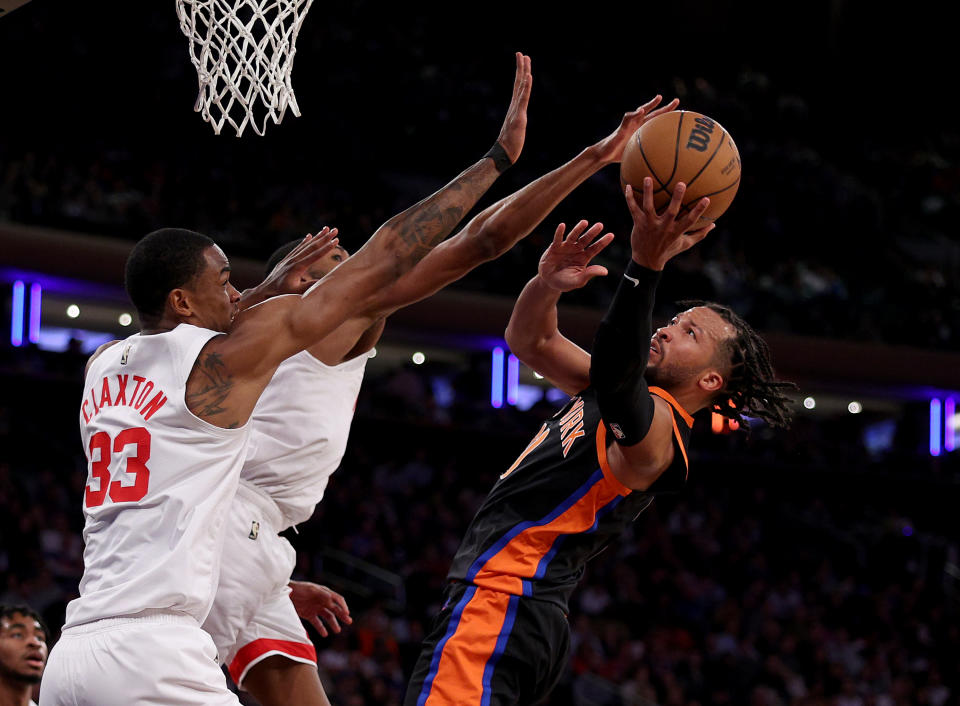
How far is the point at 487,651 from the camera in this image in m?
3.36

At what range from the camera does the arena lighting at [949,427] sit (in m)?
18.4

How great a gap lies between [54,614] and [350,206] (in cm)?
677

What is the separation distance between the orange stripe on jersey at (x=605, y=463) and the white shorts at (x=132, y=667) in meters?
1.27

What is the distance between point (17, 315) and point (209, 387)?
447 inches

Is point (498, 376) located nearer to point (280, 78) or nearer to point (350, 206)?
point (350, 206)

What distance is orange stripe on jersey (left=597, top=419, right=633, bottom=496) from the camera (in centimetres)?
347

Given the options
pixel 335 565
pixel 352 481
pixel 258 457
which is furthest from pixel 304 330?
pixel 352 481

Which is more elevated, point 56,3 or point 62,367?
point 56,3

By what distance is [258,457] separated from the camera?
150 inches

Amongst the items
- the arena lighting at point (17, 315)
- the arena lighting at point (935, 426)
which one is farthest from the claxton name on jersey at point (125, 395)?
the arena lighting at point (935, 426)

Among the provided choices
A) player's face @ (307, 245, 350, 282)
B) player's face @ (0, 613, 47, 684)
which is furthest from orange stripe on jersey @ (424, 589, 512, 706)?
player's face @ (0, 613, 47, 684)

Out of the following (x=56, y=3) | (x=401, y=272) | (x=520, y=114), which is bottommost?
(x=401, y=272)

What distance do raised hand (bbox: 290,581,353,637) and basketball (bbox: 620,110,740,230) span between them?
1.90 metres

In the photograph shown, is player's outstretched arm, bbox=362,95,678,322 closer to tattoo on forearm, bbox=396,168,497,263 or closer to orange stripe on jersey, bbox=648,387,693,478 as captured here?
tattoo on forearm, bbox=396,168,497,263
